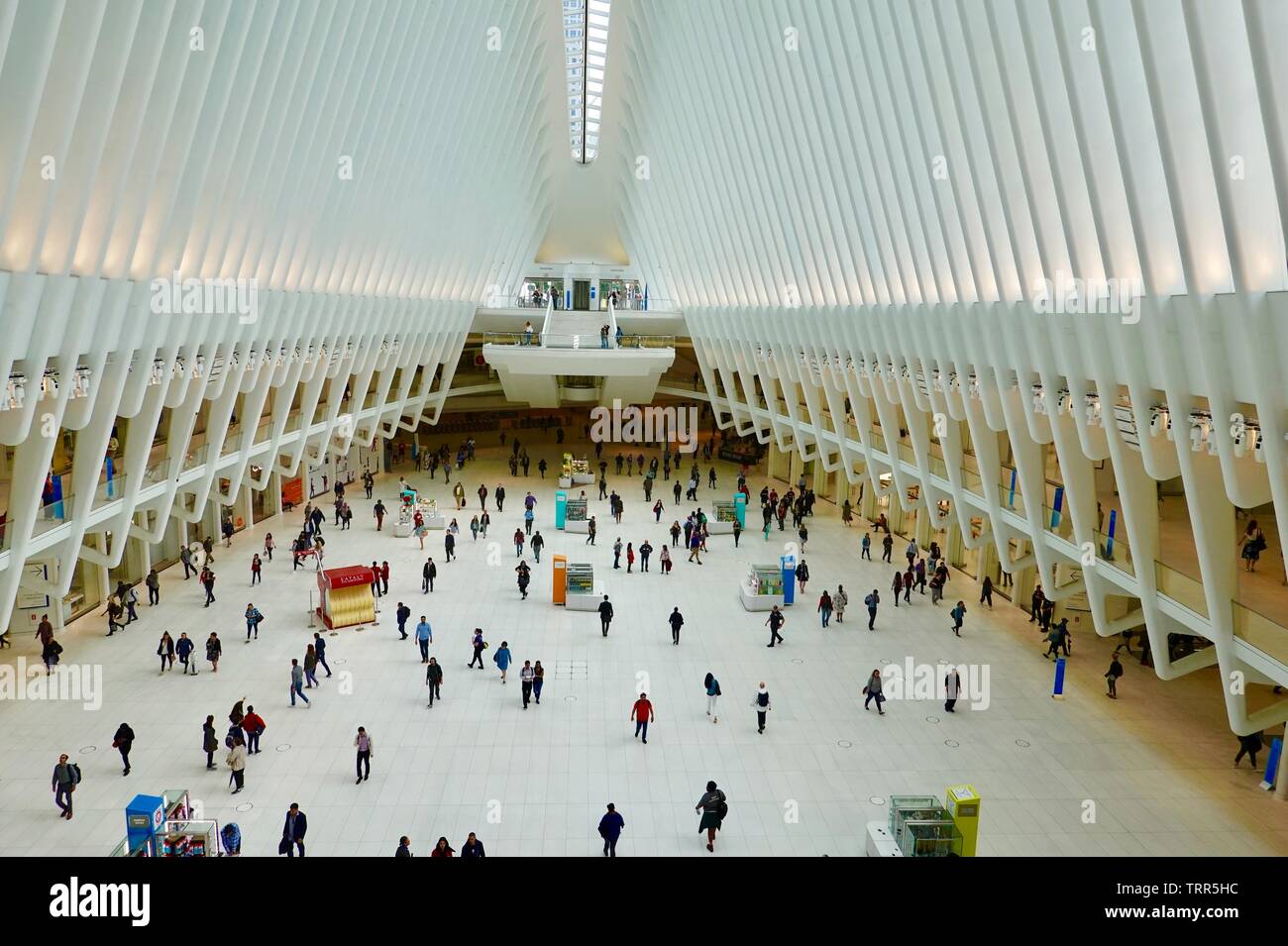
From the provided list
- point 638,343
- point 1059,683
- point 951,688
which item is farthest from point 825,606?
point 638,343

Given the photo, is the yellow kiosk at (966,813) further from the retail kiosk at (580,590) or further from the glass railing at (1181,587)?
the retail kiosk at (580,590)

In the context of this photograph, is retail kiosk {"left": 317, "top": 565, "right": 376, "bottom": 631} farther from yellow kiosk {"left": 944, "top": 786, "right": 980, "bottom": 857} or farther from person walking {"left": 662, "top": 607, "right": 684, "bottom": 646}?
yellow kiosk {"left": 944, "top": 786, "right": 980, "bottom": 857}

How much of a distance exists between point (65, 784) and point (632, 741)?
24.2 ft

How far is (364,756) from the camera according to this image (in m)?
12.4

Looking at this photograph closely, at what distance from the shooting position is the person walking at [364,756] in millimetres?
12281

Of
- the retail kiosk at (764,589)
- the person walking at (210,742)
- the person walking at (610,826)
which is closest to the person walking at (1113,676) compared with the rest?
the retail kiosk at (764,589)

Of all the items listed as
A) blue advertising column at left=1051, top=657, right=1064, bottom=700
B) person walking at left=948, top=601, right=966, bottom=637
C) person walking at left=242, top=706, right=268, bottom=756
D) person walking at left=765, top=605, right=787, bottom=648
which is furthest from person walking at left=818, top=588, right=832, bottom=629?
person walking at left=242, top=706, right=268, bottom=756

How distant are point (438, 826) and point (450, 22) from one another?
2008 centimetres

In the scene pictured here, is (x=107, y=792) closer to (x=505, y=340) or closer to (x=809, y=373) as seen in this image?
(x=809, y=373)

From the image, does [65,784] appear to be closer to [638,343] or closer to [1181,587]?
[1181,587]

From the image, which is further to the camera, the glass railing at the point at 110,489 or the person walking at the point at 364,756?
the glass railing at the point at 110,489

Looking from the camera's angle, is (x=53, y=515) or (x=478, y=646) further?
(x=478, y=646)

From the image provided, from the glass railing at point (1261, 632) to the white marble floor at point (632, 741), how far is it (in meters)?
2.62

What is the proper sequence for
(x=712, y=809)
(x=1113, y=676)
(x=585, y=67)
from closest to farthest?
1. (x=712, y=809)
2. (x=1113, y=676)
3. (x=585, y=67)
